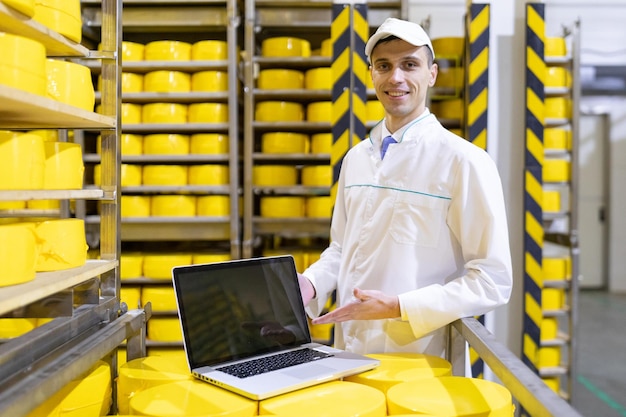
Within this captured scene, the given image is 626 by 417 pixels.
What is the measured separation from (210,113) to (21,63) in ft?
8.54

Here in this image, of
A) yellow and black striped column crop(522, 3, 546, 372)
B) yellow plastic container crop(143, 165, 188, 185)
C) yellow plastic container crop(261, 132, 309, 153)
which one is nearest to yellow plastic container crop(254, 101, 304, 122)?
yellow plastic container crop(261, 132, 309, 153)

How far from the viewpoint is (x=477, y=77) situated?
3.16m

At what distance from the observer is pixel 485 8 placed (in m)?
3.13

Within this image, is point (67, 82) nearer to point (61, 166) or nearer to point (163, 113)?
point (61, 166)

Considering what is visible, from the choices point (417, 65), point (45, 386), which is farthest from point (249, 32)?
point (45, 386)

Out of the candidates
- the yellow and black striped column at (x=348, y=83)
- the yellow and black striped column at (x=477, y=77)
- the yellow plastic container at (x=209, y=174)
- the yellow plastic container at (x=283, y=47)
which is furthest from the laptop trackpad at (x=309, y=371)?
the yellow plastic container at (x=283, y=47)

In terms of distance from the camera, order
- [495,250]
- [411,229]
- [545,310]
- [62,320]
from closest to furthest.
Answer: [62,320] → [495,250] → [411,229] → [545,310]

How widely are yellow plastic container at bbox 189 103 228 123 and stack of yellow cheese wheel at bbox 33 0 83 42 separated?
229 cm

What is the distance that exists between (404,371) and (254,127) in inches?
103

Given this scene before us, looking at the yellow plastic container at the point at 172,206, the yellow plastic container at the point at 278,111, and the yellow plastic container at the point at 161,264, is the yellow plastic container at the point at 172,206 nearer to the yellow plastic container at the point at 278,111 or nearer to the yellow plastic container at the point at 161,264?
the yellow plastic container at the point at 161,264

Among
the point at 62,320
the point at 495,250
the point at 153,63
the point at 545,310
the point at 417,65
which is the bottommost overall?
the point at 545,310

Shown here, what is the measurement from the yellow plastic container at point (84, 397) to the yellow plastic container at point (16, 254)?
218mm

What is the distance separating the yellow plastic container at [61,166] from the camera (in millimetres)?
1271

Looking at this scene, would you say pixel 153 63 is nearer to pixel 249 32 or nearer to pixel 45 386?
pixel 249 32
